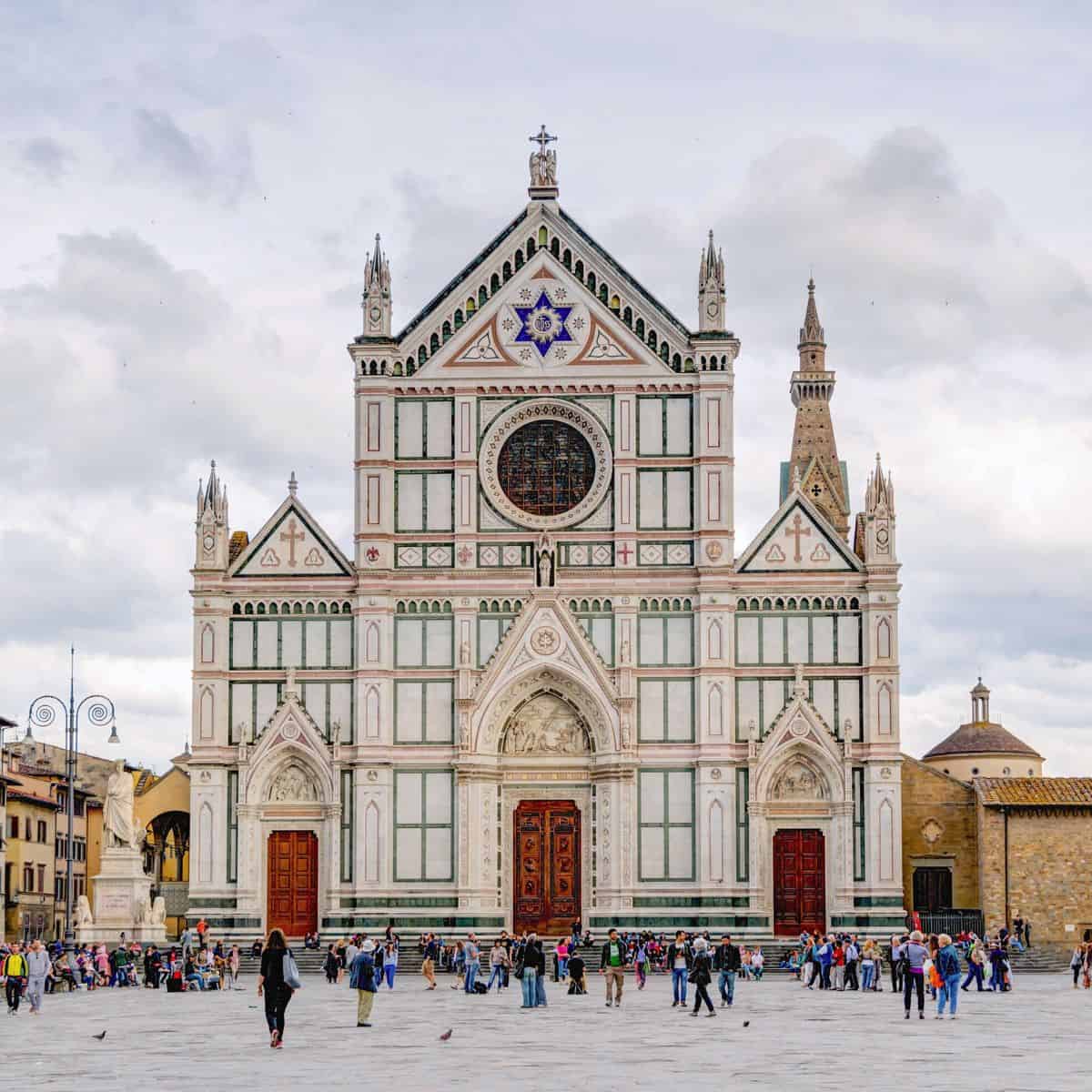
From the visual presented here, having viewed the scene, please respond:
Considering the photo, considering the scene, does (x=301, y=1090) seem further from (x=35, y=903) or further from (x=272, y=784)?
→ (x=35, y=903)

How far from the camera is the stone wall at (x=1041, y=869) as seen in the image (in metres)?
58.0

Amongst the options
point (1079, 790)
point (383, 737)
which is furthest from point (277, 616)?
point (1079, 790)

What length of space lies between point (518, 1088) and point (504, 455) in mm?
36642

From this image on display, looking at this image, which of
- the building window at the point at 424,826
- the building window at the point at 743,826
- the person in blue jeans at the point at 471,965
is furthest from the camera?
the building window at the point at 424,826

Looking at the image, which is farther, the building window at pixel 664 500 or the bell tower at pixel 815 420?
the bell tower at pixel 815 420

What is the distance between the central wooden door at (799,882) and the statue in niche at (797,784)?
93cm

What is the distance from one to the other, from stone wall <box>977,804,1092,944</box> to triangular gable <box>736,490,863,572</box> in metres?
8.11

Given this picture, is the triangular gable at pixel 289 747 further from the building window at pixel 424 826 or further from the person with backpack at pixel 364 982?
the person with backpack at pixel 364 982

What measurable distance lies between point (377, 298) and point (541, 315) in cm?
463

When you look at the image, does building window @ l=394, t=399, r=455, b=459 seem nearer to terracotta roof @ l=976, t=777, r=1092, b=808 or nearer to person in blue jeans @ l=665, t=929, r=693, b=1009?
terracotta roof @ l=976, t=777, r=1092, b=808

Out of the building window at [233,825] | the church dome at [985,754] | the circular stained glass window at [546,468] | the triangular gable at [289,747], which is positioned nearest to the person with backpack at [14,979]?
the building window at [233,825]

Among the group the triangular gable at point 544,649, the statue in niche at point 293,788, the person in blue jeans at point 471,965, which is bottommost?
the person in blue jeans at point 471,965

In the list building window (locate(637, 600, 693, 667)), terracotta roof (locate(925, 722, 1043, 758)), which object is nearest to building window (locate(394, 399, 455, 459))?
building window (locate(637, 600, 693, 667))

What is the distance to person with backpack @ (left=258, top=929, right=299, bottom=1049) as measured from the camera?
27781 mm
